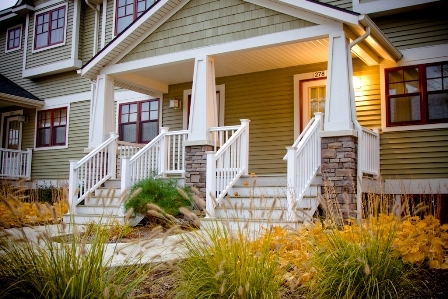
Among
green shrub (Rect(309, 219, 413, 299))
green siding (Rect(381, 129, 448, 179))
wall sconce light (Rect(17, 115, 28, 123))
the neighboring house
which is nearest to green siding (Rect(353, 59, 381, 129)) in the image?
the neighboring house

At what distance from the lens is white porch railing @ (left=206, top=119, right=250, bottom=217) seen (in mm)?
8828

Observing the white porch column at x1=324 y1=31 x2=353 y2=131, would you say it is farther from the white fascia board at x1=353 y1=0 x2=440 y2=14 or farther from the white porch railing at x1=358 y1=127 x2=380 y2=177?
the white fascia board at x1=353 y1=0 x2=440 y2=14

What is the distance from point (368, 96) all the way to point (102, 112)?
240 inches

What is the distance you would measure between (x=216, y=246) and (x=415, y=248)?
1936 mm

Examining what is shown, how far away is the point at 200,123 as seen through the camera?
9.87 meters

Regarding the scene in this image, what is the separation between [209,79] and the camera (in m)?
9.95

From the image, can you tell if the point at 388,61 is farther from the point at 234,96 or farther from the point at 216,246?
the point at 216,246

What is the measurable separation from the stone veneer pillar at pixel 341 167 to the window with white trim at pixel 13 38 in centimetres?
1359

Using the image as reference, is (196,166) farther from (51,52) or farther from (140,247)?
(51,52)

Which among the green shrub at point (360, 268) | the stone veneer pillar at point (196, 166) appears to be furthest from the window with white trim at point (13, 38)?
the green shrub at point (360, 268)

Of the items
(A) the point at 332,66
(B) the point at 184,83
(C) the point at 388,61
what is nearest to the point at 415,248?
(A) the point at 332,66

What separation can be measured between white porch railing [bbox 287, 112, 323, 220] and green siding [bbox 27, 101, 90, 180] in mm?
8976

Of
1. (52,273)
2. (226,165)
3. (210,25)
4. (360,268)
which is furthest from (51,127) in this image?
(360,268)

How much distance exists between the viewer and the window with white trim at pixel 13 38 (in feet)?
58.0
